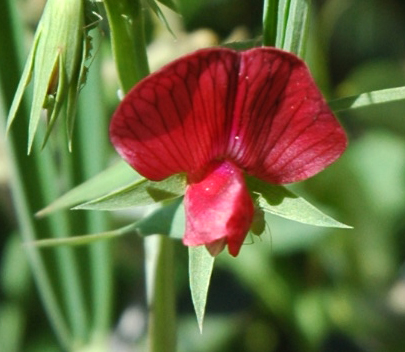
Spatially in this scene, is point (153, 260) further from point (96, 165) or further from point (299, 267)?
point (299, 267)

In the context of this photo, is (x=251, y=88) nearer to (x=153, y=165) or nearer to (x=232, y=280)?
(x=153, y=165)

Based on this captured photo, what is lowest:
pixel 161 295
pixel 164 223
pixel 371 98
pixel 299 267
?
pixel 299 267

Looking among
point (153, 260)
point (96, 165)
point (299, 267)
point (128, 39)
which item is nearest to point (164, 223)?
point (153, 260)

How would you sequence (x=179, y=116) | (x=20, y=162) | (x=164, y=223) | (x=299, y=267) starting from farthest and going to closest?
(x=299, y=267)
(x=20, y=162)
(x=164, y=223)
(x=179, y=116)

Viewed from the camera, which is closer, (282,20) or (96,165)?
(282,20)

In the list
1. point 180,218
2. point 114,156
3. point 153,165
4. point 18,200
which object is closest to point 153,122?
point 153,165

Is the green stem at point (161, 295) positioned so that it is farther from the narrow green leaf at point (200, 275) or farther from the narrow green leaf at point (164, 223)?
the narrow green leaf at point (200, 275)

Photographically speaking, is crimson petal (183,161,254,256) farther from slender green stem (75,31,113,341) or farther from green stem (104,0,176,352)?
slender green stem (75,31,113,341)
